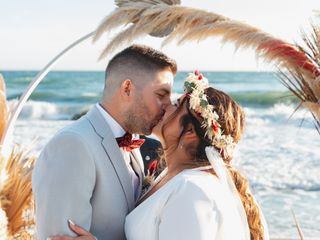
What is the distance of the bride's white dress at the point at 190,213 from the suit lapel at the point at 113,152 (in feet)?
0.43

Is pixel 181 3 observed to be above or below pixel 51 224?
above

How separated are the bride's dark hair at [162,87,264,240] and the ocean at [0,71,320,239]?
0.51ft

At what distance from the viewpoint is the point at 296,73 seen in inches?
109

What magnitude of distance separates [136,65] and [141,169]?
533mm

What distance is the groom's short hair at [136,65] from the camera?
291 centimetres

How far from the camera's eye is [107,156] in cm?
278

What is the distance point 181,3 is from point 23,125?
20.7 meters

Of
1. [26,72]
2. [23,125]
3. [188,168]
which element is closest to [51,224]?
[188,168]

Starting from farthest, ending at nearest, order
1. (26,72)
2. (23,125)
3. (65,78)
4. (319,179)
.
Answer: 1. (26,72)
2. (65,78)
3. (23,125)
4. (319,179)

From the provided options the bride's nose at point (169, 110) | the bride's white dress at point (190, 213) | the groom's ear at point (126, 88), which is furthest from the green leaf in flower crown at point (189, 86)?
the bride's white dress at point (190, 213)

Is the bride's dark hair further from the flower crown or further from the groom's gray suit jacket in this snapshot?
the groom's gray suit jacket

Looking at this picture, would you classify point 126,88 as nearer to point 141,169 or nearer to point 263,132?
point 141,169

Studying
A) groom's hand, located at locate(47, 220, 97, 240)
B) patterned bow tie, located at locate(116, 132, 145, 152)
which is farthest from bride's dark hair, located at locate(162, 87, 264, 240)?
groom's hand, located at locate(47, 220, 97, 240)

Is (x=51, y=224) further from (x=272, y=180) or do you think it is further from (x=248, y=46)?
(x=272, y=180)
